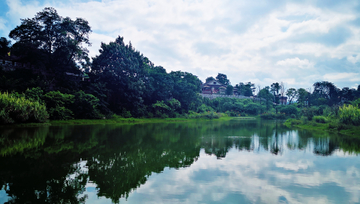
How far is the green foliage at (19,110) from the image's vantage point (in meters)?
14.8

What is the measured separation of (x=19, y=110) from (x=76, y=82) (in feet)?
30.3

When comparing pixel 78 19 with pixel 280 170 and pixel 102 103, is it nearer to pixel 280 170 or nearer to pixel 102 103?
pixel 102 103

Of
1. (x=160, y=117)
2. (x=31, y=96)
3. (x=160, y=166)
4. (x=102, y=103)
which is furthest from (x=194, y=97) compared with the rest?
(x=160, y=166)

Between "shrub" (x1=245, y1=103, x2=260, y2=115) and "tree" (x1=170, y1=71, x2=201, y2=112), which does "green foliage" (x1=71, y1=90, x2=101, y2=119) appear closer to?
"tree" (x1=170, y1=71, x2=201, y2=112)

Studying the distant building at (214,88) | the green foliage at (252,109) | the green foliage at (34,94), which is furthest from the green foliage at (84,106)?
the distant building at (214,88)

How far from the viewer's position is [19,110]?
1565 centimetres

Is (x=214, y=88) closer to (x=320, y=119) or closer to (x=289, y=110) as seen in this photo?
(x=289, y=110)

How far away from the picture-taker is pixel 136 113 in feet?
92.4

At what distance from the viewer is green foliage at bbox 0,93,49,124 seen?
14789mm

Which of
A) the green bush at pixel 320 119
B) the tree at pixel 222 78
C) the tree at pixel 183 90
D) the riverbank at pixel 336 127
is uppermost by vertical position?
the tree at pixel 222 78

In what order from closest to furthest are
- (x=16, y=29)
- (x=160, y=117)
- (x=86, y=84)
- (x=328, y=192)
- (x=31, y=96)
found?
(x=328, y=192), (x=31, y=96), (x=16, y=29), (x=86, y=84), (x=160, y=117)

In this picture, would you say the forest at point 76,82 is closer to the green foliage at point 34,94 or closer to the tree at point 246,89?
the green foliage at point 34,94

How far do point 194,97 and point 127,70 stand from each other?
1329 cm

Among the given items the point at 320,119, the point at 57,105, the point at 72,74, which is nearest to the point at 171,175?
the point at 57,105
